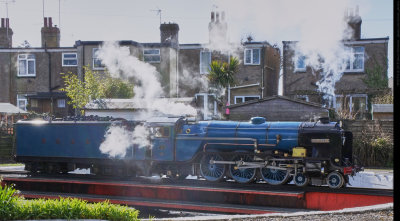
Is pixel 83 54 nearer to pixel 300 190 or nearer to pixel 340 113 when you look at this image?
pixel 340 113

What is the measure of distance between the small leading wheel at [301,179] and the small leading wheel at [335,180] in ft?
1.90

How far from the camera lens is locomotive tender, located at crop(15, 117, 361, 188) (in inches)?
506

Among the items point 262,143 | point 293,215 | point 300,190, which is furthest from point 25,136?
point 293,215

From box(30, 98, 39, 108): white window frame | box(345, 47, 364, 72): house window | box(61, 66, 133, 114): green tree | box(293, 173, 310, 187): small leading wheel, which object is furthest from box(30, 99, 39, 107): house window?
box(293, 173, 310, 187): small leading wheel

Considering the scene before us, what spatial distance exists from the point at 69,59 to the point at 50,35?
255 cm

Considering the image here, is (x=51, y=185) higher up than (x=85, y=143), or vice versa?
(x=85, y=143)

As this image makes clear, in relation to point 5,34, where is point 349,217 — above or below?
below

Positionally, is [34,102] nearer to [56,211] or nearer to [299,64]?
[299,64]

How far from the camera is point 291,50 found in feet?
95.6

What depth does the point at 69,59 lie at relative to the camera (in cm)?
3381

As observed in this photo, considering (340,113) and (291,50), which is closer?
(340,113)

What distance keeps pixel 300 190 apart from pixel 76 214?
625 centimetres

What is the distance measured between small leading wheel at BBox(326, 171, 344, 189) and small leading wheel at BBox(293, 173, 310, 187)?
0.58 m

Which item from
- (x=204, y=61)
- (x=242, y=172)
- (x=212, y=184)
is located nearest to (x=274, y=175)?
(x=242, y=172)
